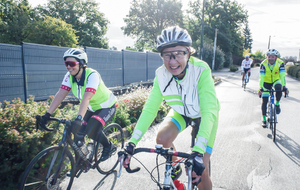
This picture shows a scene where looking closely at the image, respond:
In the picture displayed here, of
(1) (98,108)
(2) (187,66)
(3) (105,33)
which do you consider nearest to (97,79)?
(1) (98,108)

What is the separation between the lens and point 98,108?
12.7 ft

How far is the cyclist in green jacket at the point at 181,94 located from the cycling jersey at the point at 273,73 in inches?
178

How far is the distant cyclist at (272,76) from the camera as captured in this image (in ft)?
20.2

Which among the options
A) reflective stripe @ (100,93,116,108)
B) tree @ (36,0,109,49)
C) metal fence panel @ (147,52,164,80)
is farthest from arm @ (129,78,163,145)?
tree @ (36,0,109,49)

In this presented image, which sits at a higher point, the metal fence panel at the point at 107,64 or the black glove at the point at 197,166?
the metal fence panel at the point at 107,64

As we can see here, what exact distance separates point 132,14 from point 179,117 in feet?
180

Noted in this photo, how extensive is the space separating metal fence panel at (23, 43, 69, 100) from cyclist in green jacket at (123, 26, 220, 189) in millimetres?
6586

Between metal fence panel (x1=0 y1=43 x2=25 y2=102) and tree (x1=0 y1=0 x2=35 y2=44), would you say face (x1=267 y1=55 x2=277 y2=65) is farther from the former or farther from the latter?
tree (x1=0 y1=0 x2=35 y2=44)

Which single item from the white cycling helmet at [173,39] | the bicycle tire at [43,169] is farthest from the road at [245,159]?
the white cycling helmet at [173,39]

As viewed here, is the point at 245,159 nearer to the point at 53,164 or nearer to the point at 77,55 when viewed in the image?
the point at 53,164

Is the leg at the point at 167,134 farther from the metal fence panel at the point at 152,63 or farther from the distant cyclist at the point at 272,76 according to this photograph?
the metal fence panel at the point at 152,63

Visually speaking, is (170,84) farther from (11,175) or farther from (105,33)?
(105,33)

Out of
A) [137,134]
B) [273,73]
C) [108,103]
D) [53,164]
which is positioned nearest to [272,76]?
[273,73]

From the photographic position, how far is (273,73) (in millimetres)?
6344
